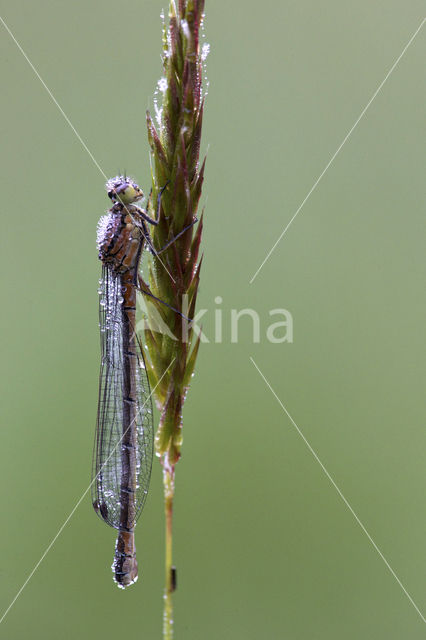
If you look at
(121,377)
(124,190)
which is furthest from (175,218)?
(121,377)

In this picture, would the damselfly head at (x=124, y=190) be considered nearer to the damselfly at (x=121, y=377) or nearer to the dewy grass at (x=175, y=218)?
the damselfly at (x=121, y=377)

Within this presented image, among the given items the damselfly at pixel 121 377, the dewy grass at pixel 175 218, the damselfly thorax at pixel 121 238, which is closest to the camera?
the dewy grass at pixel 175 218

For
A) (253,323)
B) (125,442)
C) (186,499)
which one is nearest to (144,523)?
(186,499)

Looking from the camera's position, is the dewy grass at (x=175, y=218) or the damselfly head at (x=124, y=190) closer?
the dewy grass at (x=175, y=218)

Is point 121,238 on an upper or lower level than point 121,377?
upper

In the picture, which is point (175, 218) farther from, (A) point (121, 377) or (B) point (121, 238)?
(A) point (121, 377)

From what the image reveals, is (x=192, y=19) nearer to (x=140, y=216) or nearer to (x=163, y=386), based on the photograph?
(x=140, y=216)

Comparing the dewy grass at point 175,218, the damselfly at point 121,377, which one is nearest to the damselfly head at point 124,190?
the damselfly at point 121,377
